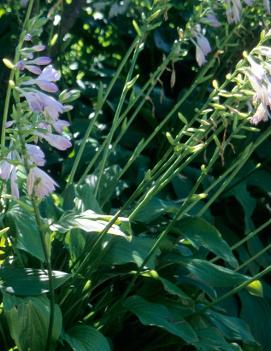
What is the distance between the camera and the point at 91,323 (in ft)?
7.68

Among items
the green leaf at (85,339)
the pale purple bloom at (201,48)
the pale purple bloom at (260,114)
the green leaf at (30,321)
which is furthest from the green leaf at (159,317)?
the pale purple bloom at (201,48)

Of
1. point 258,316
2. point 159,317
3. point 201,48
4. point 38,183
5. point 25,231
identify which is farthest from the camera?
point 258,316

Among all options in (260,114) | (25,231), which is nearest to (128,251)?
(25,231)

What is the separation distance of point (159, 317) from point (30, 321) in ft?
1.38

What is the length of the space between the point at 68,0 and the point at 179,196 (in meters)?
0.98

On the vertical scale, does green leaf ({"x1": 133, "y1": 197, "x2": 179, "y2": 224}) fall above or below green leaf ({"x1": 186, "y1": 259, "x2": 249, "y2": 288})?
above

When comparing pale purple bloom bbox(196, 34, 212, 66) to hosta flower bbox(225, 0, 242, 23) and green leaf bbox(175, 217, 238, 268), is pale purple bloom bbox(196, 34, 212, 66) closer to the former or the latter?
hosta flower bbox(225, 0, 242, 23)

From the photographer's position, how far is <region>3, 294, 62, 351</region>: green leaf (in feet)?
6.51

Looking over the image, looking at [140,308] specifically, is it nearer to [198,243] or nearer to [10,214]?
[198,243]

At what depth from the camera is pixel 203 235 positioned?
245 centimetres

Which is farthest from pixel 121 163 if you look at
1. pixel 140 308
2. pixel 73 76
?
pixel 140 308

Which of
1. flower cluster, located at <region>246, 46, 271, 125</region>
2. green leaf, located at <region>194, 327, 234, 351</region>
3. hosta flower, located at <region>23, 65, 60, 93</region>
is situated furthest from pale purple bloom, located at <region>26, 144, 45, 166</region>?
green leaf, located at <region>194, 327, 234, 351</region>

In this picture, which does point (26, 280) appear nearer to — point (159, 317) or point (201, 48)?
point (159, 317)

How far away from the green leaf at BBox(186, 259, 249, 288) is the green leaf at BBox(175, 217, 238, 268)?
0.05 meters
